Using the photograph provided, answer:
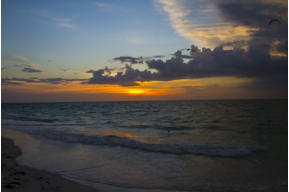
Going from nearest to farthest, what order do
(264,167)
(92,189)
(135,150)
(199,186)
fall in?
(92,189) → (199,186) → (264,167) → (135,150)

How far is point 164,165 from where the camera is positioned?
8.21m

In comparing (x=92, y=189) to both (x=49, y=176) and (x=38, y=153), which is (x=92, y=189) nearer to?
(x=49, y=176)

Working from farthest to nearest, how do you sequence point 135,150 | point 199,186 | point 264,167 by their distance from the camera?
point 135,150 → point 264,167 → point 199,186

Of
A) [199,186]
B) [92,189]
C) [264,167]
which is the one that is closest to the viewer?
[92,189]

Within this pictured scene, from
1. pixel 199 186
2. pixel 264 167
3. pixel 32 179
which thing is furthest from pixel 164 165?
pixel 32 179

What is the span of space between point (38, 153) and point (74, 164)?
2.72m

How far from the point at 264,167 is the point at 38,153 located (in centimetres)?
970

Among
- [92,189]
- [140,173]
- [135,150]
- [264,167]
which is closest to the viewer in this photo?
[92,189]

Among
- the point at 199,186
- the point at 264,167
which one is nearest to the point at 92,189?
the point at 199,186

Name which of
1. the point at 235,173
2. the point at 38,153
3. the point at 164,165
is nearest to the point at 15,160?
the point at 38,153

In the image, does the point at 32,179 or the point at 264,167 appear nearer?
the point at 32,179

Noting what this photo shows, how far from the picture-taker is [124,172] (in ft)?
23.6

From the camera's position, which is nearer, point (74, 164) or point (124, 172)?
point (124, 172)

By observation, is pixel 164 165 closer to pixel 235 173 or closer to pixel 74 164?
pixel 235 173
